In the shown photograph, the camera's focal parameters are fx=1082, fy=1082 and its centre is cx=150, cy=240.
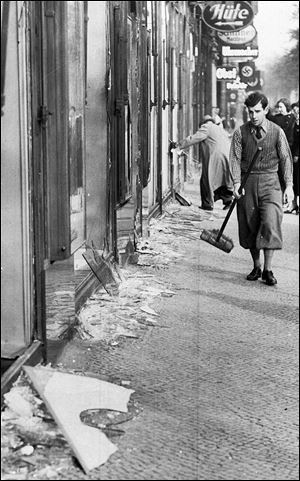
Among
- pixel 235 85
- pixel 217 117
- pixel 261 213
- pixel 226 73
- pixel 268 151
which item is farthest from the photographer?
pixel 261 213

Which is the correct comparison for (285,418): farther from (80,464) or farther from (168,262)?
(168,262)

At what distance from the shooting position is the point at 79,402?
4.45 m

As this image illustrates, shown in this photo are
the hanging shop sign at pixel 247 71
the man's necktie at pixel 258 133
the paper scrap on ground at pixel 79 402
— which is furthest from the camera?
the man's necktie at pixel 258 133

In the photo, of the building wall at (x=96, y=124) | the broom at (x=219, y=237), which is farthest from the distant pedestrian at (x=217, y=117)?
the building wall at (x=96, y=124)

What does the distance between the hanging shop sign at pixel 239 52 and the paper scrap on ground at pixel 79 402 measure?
1.53 metres

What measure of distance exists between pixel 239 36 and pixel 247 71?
0.84 feet

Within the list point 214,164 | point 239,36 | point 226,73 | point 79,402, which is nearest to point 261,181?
point 214,164

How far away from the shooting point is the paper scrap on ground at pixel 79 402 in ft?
13.3

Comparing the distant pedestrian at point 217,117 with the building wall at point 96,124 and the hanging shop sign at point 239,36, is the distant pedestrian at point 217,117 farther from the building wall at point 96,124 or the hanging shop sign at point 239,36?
the building wall at point 96,124

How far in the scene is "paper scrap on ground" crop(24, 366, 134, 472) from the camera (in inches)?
160

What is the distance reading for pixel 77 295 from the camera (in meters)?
6.58

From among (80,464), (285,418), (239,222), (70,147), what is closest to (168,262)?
(239,222)

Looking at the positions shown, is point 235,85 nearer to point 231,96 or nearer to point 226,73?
point 226,73

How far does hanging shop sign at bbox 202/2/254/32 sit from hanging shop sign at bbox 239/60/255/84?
18cm
